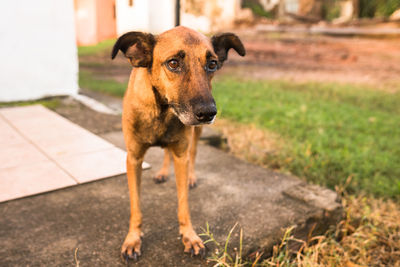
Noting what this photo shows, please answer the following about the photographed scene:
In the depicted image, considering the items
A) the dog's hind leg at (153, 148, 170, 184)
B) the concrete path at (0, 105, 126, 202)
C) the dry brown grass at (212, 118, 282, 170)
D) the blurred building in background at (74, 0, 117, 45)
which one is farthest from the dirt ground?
the dog's hind leg at (153, 148, 170, 184)

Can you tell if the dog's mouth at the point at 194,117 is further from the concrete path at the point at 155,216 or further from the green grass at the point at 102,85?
the green grass at the point at 102,85

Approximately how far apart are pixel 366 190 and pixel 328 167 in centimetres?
58

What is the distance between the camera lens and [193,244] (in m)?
2.39

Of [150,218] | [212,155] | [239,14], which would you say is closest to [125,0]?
[212,155]

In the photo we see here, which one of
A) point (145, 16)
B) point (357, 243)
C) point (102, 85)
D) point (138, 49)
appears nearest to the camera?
point (138, 49)

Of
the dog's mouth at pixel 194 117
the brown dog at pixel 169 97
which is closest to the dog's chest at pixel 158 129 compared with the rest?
the brown dog at pixel 169 97

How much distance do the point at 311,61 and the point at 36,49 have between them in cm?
928

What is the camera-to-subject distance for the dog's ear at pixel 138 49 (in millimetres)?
2137

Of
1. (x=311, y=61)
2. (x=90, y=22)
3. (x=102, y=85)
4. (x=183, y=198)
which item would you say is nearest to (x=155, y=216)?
(x=183, y=198)

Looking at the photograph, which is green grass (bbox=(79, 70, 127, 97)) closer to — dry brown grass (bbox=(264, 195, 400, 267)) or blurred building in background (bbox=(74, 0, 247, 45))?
blurred building in background (bbox=(74, 0, 247, 45))

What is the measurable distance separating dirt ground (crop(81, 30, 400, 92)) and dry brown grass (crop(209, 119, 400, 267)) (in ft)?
20.2

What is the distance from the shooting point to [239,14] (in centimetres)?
1622

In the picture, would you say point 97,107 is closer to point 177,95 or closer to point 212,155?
point 212,155

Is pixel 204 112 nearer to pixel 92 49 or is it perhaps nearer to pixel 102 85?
pixel 102 85
